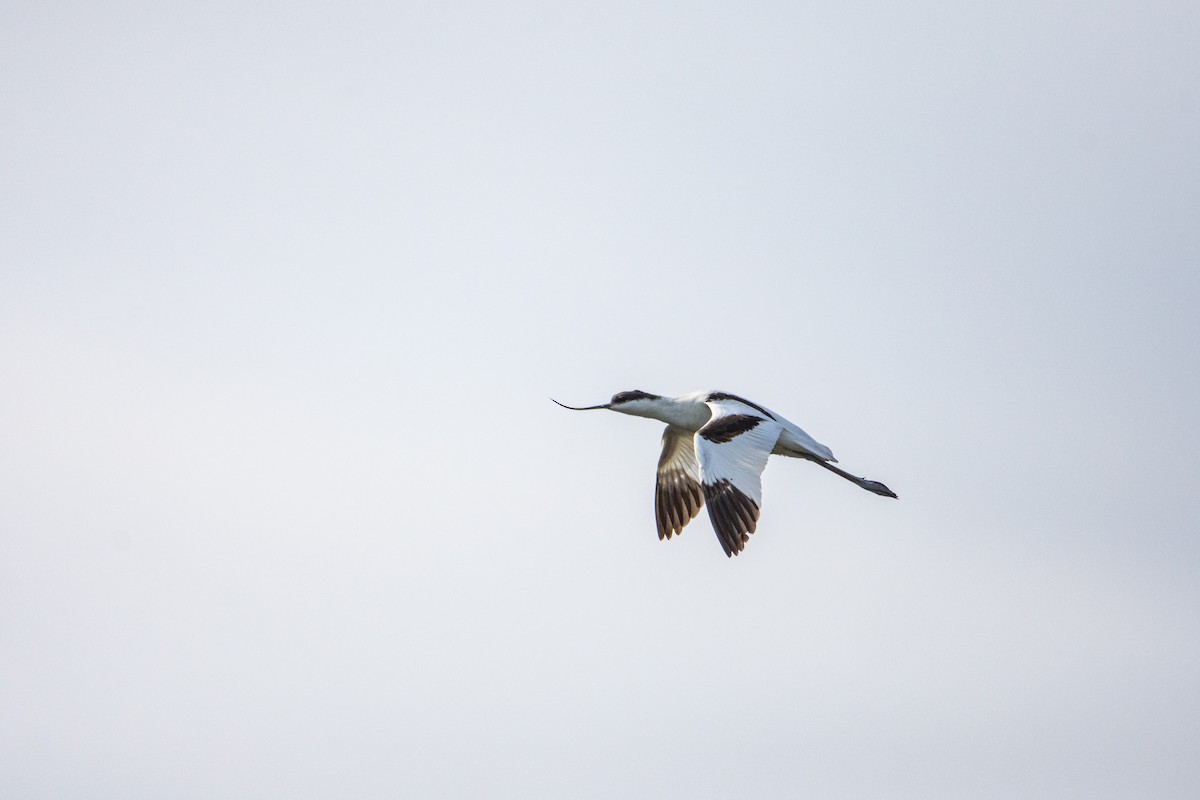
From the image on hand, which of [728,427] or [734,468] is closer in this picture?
[734,468]

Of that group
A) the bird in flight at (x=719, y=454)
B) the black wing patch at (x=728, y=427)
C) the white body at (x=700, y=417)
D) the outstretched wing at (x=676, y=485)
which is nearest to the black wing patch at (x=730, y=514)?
the bird in flight at (x=719, y=454)

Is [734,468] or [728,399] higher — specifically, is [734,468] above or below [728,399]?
below

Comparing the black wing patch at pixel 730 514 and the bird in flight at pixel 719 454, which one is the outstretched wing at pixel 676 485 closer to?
Result: the bird in flight at pixel 719 454

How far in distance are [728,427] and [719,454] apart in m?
0.99

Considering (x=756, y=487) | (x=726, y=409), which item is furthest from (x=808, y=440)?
(x=756, y=487)

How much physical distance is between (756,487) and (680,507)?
454cm

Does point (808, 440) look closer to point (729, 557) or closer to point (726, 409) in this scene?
point (726, 409)

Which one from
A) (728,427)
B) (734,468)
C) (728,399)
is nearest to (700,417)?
(728,399)

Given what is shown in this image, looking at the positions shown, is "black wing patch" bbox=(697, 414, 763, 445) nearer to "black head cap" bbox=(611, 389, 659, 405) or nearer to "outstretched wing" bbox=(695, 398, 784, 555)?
"outstretched wing" bbox=(695, 398, 784, 555)

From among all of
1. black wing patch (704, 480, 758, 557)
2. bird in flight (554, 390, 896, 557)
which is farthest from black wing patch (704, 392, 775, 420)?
black wing patch (704, 480, 758, 557)

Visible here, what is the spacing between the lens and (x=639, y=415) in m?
27.0

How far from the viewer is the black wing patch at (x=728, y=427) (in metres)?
23.3

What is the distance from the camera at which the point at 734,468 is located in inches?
891

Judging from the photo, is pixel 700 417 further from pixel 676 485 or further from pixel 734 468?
pixel 734 468
